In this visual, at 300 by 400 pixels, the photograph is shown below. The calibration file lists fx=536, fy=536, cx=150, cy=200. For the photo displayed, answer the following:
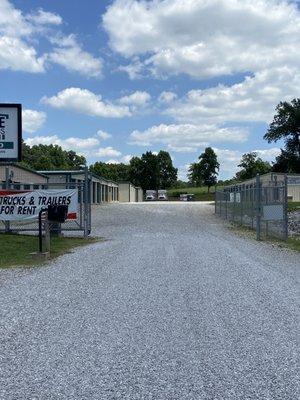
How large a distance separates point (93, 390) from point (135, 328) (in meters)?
1.92

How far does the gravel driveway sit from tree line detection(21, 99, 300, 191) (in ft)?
266

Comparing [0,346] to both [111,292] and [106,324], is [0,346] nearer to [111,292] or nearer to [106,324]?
[106,324]

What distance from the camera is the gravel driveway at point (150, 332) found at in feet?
15.0

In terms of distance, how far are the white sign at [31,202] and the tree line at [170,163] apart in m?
73.9

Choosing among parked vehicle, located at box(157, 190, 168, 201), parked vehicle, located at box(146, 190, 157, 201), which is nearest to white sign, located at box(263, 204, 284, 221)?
parked vehicle, located at box(157, 190, 168, 201)

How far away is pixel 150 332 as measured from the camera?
6184mm

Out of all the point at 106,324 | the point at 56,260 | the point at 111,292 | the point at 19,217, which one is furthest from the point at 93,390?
the point at 19,217

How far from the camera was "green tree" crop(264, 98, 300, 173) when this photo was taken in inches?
3506

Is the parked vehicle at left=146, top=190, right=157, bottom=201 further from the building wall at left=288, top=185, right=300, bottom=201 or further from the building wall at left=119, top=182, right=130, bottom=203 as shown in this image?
the building wall at left=288, top=185, right=300, bottom=201

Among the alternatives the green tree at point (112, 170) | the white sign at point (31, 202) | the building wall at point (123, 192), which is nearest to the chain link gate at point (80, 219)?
the white sign at point (31, 202)

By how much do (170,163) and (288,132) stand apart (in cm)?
4634

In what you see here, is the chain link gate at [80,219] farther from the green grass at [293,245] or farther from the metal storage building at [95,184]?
the metal storage building at [95,184]

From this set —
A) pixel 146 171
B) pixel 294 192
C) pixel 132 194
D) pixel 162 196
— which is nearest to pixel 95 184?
pixel 294 192

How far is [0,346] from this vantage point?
5711 mm
